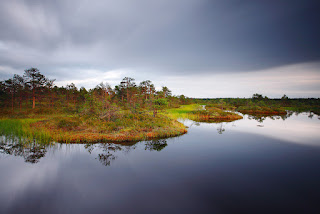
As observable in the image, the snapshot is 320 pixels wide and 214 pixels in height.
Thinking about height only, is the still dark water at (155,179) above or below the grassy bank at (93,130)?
below


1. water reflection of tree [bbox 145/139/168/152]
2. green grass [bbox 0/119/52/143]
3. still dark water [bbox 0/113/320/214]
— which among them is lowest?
still dark water [bbox 0/113/320/214]

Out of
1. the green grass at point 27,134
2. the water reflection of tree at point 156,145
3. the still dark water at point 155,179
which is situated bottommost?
the still dark water at point 155,179

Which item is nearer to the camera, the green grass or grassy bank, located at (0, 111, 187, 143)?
the green grass

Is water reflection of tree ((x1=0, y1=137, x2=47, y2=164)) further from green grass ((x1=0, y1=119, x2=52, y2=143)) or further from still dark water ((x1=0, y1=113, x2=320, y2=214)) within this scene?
green grass ((x1=0, y1=119, x2=52, y2=143))

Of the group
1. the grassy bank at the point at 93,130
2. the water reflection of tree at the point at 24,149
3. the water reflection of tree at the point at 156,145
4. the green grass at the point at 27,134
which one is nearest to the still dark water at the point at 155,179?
the water reflection of tree at the point at 24,149

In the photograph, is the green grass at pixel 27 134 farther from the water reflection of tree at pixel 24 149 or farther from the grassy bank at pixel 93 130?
the water reflection of tree at pixel 24 149

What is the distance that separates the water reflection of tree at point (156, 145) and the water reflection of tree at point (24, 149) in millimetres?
10018

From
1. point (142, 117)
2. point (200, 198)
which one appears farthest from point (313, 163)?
point (142, 117)

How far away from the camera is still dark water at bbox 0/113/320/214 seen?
6695mm

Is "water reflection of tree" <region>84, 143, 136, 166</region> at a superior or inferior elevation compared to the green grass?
inferior

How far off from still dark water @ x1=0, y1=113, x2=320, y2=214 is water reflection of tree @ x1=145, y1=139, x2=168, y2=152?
19 centimetres

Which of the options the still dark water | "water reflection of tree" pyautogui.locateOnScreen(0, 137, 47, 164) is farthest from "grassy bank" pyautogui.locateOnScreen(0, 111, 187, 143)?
the still dark water

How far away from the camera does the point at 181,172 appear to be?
32.0 feet

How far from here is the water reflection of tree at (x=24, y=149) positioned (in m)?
11.4
